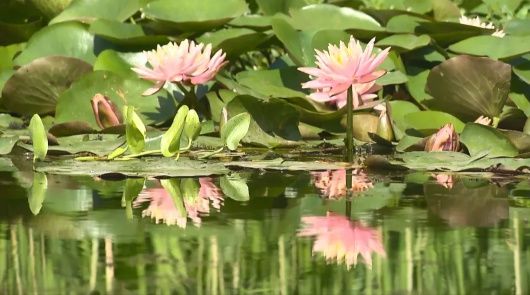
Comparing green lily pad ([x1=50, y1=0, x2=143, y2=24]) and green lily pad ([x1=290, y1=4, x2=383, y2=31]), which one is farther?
green lily pad ([x1=50, y1=0, x2=143, y2=24])

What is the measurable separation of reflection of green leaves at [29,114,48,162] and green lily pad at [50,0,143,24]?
1.35 metres

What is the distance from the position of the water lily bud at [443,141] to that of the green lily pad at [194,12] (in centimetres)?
121

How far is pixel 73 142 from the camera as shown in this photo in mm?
4180

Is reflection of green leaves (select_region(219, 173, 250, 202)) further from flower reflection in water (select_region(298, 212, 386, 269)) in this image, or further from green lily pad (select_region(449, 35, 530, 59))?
green lily pad (select_region(449, 35, 530, 59))

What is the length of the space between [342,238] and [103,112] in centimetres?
199

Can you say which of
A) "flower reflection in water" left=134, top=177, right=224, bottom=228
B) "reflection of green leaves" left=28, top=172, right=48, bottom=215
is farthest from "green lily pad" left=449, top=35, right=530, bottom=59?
"reflection of green leaves" left=28, top=172, right=48, bottom=215

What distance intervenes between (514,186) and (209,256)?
1310 millimetres

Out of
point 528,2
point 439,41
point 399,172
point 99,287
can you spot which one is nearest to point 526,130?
point 399,172

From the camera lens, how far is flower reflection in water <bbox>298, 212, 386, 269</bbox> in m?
2.30

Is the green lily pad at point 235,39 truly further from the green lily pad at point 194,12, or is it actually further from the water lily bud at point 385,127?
the water lily bud at point 385,127

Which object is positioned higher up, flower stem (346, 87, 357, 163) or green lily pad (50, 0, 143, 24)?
green lily pad (50, 0, 143, 24)

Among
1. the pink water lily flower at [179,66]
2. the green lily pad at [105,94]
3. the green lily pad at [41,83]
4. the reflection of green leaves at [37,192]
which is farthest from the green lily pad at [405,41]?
the reflection of green leaves at [37,192]

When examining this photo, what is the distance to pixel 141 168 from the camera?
362 centimetres

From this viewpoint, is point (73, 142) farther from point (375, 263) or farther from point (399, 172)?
point (375, 263)
